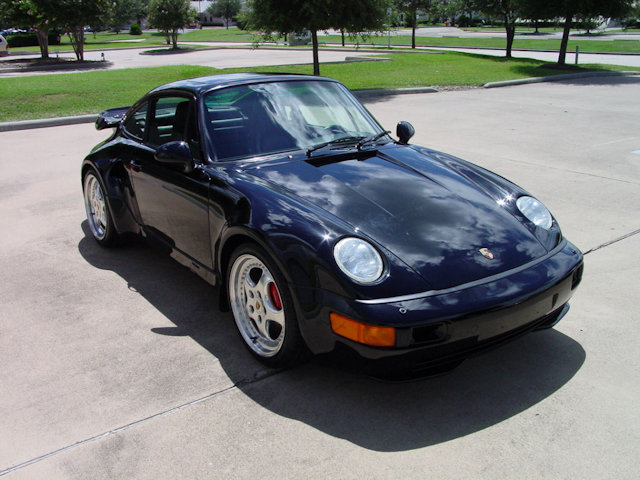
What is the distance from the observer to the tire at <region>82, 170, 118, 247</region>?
204 inches

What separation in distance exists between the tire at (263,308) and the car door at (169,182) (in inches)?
15.3

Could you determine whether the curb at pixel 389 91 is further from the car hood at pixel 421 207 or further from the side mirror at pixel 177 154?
the side mirror at pixel 177 154

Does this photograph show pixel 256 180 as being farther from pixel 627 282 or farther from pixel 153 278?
pixel 627 282

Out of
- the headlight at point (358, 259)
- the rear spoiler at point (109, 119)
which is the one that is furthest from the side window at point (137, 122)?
the headlight at point (358, 259)

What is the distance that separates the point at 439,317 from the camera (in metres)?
2.73

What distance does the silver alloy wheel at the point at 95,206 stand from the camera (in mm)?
5348

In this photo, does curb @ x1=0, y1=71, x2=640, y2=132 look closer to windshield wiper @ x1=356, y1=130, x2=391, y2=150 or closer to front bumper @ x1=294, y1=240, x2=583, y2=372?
windshield wiper @ x1=356, y1=130, x2=391, y2=150

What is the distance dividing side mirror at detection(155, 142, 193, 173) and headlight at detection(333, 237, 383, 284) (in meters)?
1.34

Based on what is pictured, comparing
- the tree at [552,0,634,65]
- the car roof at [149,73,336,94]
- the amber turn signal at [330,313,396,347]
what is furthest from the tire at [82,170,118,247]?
the tree at [552,0,634,65]

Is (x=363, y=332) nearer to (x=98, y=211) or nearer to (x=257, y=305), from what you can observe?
(x=257, y=305)

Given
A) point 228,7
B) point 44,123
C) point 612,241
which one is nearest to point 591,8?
point 44,123

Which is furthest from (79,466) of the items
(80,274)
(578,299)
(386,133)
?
(578,299)

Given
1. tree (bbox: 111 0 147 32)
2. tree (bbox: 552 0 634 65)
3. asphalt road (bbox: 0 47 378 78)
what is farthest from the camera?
tree (bbox: 111 0 147 32)

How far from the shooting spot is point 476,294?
9.34 feet
